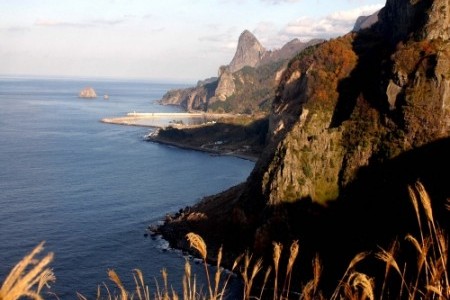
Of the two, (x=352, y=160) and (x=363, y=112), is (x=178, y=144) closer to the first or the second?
(x=363, y=112)

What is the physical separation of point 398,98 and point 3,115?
12596cm

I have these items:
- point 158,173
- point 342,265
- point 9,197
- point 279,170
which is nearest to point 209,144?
point 158,173

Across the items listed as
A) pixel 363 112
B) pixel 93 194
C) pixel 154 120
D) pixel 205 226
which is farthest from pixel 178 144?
pixel 363 112

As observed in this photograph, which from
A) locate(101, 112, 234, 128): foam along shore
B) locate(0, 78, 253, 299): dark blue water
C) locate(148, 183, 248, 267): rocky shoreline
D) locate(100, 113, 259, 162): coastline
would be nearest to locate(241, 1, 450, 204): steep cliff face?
locate(148, 183, 248, 267): rocky shoreline

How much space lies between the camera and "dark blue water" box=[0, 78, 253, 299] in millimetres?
42656

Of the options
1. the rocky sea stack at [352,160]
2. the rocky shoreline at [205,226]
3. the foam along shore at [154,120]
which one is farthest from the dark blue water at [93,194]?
the foam along shore at [154,120]

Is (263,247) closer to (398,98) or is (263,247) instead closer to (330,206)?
(330,206)

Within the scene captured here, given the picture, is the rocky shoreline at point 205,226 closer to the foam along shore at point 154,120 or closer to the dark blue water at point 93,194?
the dark blue water at point 93,194

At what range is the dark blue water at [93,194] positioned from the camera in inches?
1679

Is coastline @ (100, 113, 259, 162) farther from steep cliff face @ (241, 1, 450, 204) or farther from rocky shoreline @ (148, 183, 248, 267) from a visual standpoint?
steep cliff face @ (241, 1, 450, 204)

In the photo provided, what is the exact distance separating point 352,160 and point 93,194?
31065mm

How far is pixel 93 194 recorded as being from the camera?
2504 inches

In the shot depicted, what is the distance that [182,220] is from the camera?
54.1 metres

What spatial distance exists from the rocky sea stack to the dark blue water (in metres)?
5.88
